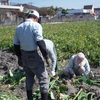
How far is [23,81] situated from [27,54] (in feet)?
4.59

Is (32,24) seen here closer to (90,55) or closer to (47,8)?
(90,55)

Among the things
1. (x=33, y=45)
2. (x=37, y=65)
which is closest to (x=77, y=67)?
(x=37, y=65)

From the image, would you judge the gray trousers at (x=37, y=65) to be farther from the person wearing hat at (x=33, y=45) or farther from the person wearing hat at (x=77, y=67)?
the person wearing hat at (x=77, y=67)

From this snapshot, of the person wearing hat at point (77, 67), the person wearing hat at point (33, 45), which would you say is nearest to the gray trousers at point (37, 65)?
the person wearing hat at point (33, 45)

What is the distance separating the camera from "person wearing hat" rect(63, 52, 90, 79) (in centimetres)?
384

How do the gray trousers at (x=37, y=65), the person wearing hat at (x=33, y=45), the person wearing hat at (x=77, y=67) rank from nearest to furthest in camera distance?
the person wearing hat at (x=33, y=45)
the gray trousers at (x=37, y=65)
the person wearing hat at (x=77, y=67)

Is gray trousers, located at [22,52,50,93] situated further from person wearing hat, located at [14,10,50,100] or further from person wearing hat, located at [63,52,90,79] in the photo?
person wearing hat, located at [63,52,90,79]

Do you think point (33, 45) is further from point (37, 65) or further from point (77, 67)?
point (77, 67)

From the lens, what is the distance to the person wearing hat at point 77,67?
3.84 metres

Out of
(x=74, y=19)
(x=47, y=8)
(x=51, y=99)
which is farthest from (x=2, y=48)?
(x=47, y=8)

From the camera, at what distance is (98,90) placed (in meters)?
3.21

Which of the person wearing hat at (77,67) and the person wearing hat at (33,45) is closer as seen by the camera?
the person wearing hat at (33,45)

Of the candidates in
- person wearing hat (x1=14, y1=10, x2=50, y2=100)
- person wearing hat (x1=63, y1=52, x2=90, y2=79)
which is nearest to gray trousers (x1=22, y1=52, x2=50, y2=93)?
person wearing hat (x1=14, y1=10, x2=50, y2=100)

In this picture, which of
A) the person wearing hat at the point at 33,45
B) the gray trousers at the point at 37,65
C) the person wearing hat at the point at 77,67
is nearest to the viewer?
the person wearing hat at the point at 33,45
